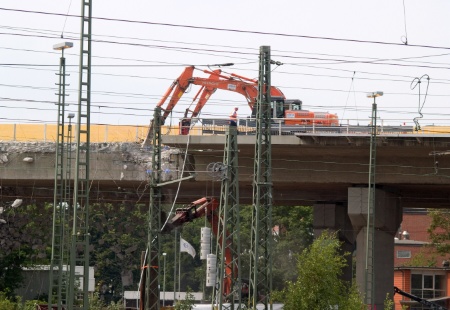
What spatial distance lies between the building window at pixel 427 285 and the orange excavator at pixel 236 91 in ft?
120

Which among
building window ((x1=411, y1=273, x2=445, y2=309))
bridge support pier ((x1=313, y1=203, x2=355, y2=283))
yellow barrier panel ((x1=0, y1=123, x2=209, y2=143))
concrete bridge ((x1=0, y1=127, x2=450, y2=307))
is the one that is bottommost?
building window ((x1=411, y1=273, x2=445, y2=309))

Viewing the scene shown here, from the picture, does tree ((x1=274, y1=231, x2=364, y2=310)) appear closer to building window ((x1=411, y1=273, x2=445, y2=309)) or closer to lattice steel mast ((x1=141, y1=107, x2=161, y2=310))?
lattice steel mast ((x1=141, y1=107, x2=161, y2=310))

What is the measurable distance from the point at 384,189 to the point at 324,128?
5.74m

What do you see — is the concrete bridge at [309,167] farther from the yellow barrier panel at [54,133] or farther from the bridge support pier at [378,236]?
the yellow barrier panel at [54,133]

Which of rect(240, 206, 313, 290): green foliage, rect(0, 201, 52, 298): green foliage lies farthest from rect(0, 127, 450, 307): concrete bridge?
rect(240, 206, 313, 290): green foliage

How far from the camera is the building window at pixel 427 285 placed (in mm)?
91000

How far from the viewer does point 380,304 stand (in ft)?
184

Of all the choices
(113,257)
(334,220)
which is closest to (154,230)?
(334,220)

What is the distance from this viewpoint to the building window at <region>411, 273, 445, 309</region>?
91.0 m

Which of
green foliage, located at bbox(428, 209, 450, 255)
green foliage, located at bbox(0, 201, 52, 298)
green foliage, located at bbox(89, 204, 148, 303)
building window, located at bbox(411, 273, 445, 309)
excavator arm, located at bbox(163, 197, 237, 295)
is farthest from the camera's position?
green foliage, located at bbox(89, 204, 148, 303)

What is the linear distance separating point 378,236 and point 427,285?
123ft

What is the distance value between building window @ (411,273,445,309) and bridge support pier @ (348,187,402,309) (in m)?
35.0

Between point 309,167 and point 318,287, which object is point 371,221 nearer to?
point 309,167

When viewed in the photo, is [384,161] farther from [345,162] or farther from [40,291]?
[40,291]
